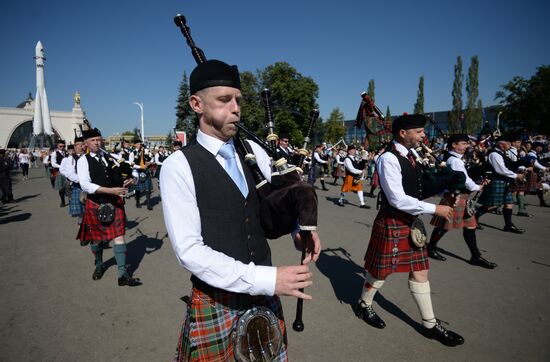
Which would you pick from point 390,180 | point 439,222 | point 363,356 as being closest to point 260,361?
point 363,356

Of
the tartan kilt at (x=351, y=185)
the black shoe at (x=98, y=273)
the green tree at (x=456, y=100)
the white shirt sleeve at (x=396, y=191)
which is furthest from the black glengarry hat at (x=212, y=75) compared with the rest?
the green tree at (x=456, y=100)

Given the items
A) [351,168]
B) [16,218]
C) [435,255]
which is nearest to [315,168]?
[351,168]

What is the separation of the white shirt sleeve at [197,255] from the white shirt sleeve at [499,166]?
21.1ft

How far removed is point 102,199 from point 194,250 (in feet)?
11.9

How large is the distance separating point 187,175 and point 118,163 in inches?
144

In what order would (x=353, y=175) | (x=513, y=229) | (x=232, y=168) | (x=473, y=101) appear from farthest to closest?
(x=473, y=101)
(x=353, y=175)
(x=513, y=229)
(x=232, y=168)

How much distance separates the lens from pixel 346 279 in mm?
4340

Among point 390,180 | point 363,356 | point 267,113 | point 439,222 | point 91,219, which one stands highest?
point 267,113

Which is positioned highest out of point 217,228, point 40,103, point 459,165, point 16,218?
point 40,103

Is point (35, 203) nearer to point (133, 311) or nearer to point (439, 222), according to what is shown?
point (133, 311)

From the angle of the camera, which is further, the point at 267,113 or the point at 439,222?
the point at 439,222

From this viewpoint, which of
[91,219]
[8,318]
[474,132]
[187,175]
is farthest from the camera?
[474,132]

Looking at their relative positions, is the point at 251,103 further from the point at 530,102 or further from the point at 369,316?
the point at 369,316

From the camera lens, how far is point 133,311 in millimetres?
3510
